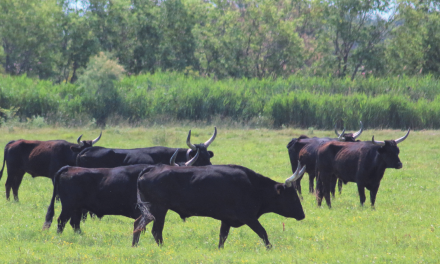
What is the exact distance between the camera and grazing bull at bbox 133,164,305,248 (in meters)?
7.87

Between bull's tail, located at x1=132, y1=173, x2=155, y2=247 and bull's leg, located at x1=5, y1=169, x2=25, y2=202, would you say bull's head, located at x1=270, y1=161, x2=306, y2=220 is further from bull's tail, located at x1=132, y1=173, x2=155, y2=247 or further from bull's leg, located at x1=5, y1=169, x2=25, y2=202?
bull's leg, located at x1=5, y1=169, x2=25, y2=202

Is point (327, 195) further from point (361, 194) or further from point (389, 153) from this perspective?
point (389, 153)

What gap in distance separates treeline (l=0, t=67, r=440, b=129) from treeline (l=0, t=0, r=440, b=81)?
6.69 m

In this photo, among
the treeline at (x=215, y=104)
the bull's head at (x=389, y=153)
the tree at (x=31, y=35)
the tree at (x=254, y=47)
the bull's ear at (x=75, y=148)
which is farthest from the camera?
the tree at (x=31, y=35)

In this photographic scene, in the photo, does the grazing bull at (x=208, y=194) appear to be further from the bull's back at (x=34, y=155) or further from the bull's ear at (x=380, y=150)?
the bull's back at (x=34, y=155)

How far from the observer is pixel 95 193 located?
Result: 8.56 metres

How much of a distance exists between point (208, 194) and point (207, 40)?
111ft

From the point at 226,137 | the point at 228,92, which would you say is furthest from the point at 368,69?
the point at 226,137

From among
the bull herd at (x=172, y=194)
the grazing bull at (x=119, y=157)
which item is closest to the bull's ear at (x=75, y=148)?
the grazing bull at (x=119, y=157)

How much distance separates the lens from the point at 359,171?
447 inches

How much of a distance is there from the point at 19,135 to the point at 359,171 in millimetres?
17717

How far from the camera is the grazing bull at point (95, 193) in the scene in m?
8.55

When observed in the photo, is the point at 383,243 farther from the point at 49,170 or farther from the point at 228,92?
the point at 228,92

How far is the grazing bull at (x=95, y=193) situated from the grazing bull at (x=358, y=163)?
15.3ft
